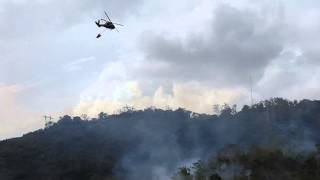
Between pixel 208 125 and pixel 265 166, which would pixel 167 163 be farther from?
pixel 265 166

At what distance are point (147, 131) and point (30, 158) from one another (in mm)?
44915

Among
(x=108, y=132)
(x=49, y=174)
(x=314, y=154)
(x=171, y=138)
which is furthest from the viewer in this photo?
(x=108, y=132)

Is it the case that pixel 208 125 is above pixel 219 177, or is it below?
above

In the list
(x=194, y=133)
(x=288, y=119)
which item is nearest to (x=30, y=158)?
(x=194, y=133)

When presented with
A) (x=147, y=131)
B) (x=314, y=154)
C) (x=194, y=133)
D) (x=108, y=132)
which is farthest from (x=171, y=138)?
(x=314, y=154)

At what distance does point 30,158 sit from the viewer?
15238 centimetres

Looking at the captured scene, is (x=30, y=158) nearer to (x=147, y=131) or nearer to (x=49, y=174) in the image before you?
(x=49, y=174)

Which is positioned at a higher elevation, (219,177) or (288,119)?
(288,119)

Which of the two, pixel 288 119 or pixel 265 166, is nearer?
pixel 265 166

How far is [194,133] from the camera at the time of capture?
171500mm

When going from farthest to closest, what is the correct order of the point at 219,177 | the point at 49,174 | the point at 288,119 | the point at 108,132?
1. the point at 108,132
2. the point at 288,119
3. the point at 49,174
4. the point at 219,177

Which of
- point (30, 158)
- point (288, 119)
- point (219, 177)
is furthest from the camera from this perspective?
point (288, 119)

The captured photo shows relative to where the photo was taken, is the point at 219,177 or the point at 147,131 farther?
the point at 147,131

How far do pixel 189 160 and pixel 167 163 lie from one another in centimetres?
687
